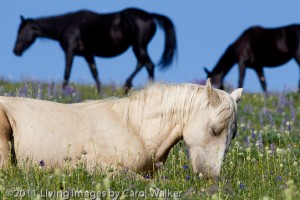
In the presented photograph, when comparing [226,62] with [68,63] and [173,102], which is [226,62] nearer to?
[68,63]

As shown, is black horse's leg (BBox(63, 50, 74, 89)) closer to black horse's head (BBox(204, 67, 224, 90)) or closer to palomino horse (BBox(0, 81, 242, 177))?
black horse's head (BBox(204, 67, 224, 90))

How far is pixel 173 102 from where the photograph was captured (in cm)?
903

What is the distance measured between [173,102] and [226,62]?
839 inches

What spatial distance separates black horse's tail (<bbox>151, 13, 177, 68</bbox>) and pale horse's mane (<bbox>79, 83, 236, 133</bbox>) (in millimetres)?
16273

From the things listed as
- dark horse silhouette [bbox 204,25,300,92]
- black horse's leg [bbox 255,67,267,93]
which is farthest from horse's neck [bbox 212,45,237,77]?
black horse's leg [bbox 255,67,267,93]

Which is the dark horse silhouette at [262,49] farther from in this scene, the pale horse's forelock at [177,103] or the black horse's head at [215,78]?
the pale horse's forelock at [177,103]

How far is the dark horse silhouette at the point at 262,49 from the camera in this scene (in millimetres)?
29172

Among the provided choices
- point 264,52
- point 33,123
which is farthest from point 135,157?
point 264,52

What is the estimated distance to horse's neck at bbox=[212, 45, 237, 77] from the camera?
29.8m

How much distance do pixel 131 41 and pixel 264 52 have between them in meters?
5.07

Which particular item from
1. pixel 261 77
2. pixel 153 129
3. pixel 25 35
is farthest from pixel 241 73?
pixel 153 129

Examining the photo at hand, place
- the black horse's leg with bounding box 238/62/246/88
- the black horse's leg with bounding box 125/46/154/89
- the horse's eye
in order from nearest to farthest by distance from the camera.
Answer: the horse's eye < the black horse's leg with bounding box 125/46/154/89 < the black horse's leg with bounding box 238/62/246/88

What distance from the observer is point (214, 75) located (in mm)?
29469

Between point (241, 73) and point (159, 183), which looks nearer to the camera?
point (159, 183)
